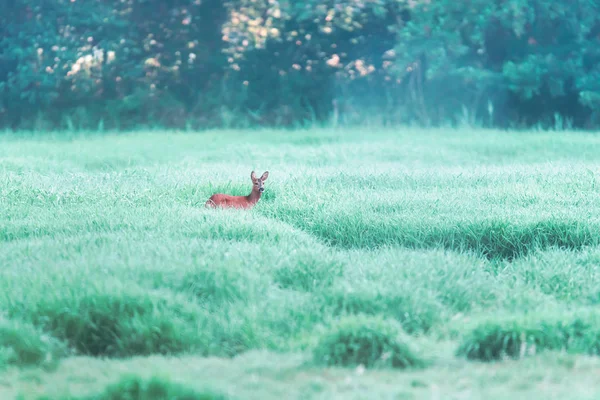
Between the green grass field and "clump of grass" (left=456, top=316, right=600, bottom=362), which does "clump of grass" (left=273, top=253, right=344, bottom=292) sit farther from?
"clump of grass" (left=456, top=316, right=600, bottom=362)

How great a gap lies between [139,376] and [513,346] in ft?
6.26

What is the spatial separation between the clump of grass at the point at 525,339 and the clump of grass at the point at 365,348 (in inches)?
13.3

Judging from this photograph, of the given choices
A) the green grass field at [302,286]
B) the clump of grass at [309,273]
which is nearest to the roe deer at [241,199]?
the green grass field at [302,286]

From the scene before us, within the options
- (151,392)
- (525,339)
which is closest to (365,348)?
(525,339)

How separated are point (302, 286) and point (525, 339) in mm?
1617

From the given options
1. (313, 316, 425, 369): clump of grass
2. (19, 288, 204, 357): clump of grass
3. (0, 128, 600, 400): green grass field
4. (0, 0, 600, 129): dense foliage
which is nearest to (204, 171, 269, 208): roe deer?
(0, 128, 600, 400): green grass field

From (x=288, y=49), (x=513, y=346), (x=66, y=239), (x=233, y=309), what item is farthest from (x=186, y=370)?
(x=288, y=49)

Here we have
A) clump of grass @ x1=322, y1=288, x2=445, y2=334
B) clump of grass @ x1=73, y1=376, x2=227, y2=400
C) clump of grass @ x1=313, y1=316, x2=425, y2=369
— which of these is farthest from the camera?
clump of grass @ x1=322, y1=288, x2=445, y2=334

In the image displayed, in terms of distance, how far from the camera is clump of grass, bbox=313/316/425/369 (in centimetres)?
418

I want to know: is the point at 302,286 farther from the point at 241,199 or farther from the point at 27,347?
the point at 241,199

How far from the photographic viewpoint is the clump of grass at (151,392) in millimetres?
3582

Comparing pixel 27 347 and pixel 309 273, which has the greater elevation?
pixel 309 273

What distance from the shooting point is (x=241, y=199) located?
761 cm

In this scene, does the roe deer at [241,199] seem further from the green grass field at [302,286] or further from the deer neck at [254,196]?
the green grass field at [302,286]
